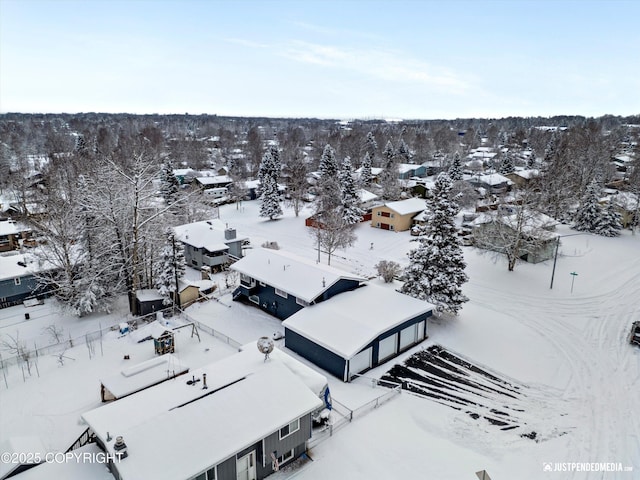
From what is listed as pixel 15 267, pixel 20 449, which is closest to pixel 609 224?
pixel 20 449

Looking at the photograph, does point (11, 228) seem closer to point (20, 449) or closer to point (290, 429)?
point (20, 449)

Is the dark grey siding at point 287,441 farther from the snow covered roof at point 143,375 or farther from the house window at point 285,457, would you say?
the snow covered roof at point 143,375

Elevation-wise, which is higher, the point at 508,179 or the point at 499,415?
the point at 508,179

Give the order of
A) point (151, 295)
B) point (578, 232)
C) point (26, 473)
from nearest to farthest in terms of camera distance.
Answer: point (26, 473)
point (151, 295)
point (578, 232)

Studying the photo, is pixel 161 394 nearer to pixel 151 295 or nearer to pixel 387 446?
pixel 387 446

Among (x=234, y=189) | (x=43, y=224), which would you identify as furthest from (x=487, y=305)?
(x=234, y=189)

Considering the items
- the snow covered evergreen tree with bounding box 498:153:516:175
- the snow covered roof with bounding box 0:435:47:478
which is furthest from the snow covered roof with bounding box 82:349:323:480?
the snow covered evergreen tree with bounding box 498:153:516:175
